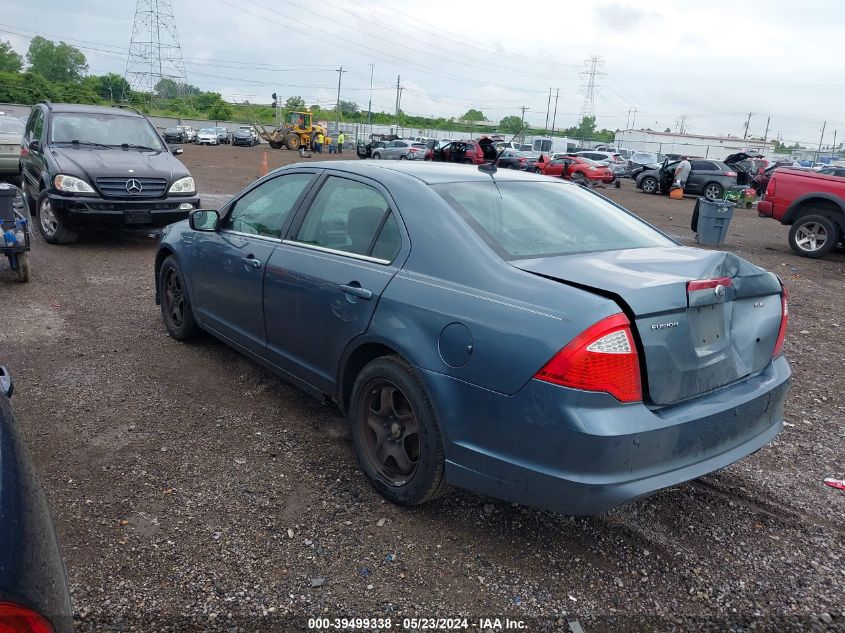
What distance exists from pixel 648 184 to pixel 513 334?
27026 millimetres

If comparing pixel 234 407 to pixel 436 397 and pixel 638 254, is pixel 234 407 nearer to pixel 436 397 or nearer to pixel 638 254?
pixel 436 397

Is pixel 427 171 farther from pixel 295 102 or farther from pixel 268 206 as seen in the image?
pixel 295 102

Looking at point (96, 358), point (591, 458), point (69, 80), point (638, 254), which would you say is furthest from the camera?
point (69, 80)

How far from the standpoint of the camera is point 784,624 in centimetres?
256

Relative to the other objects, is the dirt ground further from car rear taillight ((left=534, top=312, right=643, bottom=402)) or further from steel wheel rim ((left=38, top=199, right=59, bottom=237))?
steel wheel rim ((left=38, top=199, right=59, bottom=237))

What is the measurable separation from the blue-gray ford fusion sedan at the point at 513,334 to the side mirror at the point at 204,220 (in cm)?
77

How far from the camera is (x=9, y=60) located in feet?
279

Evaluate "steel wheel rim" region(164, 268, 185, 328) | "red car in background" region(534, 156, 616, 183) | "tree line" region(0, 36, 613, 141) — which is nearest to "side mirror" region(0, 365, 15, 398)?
"steel wheel rim" region(164, 268, 185, 328)

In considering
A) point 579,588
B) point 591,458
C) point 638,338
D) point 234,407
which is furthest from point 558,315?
point 234,407

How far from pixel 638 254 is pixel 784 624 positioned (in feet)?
5.48

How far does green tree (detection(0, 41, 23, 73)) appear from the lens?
83500 mm

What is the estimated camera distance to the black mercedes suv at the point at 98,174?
332 inches

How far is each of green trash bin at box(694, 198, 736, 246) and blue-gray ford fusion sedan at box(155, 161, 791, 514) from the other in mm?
9432

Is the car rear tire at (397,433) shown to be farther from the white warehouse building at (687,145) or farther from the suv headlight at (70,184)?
the white warehouse building at (687,145)
